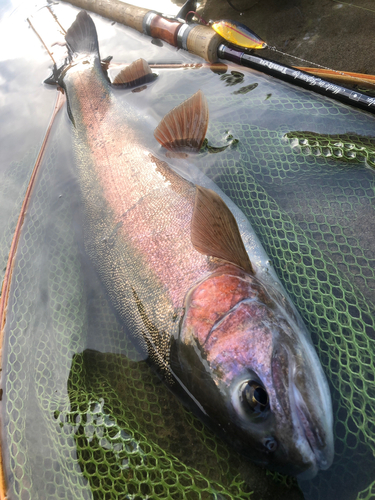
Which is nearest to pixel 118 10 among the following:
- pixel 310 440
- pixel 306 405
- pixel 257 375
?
pixel 257 375

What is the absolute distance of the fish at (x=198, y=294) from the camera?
1.33m

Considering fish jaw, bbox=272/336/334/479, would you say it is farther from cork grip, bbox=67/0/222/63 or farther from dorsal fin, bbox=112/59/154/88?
dorsal fin, bbox=112/59/154/88

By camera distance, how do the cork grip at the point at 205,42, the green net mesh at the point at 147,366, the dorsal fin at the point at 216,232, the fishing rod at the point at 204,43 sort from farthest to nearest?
the cork grip at the point at 205,42 < the fishing rod at the point at 204,43 < the dorsal fin at the point at 216,232 < the green net mesh at the point at 147,366

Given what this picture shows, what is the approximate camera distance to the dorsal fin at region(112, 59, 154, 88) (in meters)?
3.22

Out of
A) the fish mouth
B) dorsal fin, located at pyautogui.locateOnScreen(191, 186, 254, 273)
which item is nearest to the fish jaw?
the fish mouth

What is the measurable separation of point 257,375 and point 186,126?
1932 millimetres

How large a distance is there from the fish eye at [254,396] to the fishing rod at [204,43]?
6.85 feet

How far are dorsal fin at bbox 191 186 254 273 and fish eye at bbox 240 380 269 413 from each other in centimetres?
60

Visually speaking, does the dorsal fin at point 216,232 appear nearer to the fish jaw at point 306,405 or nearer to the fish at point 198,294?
the fish at point 198,294

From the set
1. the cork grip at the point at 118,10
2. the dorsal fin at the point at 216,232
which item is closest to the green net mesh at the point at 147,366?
the dorsal fin at the point at 216,232

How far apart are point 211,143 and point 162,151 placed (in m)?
0.41

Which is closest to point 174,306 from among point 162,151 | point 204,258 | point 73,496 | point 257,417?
point 204,258

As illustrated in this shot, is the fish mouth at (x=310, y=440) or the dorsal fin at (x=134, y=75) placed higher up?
the dorsal fin at (x=134, y=75)

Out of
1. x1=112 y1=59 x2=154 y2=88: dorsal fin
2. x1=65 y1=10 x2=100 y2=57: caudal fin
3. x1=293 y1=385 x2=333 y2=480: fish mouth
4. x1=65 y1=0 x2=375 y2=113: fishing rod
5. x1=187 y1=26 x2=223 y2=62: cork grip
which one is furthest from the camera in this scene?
x1=65 y1=10 x2=100 y2=57: caudal fin
